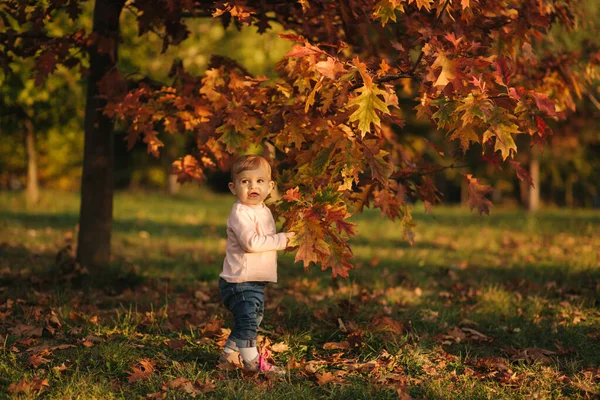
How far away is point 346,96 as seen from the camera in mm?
3723

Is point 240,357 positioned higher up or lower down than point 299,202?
lower down

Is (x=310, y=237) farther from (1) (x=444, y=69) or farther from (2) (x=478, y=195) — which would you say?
(2) (x=478, y=195)

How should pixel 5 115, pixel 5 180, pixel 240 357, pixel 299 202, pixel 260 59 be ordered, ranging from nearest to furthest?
pixel 299 202, pixel 240 357, pixel 5 115, pixel 260 59, pixel 5 180

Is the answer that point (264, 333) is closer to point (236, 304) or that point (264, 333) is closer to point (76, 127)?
point (236, 304)

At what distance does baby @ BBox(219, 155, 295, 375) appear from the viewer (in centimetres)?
392

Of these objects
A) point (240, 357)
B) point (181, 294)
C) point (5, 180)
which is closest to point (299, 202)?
point (240, 357)

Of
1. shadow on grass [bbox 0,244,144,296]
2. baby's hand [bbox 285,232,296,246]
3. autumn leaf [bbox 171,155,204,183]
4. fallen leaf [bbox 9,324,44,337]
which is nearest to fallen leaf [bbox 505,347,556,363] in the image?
baby's hand [bbox 285,232,296,246]

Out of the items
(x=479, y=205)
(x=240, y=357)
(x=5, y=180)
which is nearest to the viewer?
(x=240, y=357)

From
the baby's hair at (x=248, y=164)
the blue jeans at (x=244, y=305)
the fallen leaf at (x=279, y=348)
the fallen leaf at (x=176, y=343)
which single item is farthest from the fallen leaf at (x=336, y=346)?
the baby's hair at (x=248, y=164)

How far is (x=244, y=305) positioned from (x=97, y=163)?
292 cm

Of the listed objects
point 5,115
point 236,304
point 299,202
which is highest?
point 5,115

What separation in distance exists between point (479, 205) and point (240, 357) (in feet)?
6.38

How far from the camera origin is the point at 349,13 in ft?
16.4

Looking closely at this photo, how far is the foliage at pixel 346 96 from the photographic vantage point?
12.0 ft
